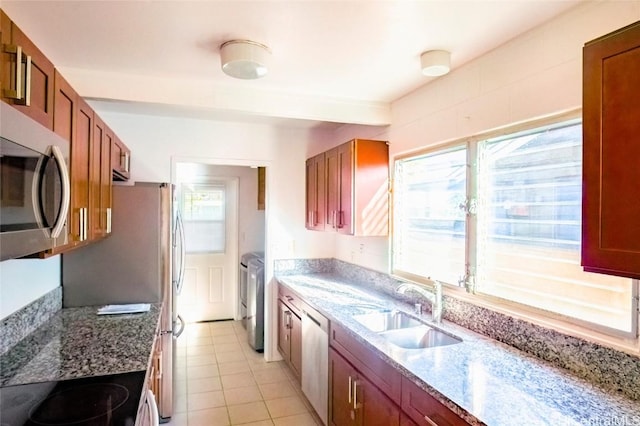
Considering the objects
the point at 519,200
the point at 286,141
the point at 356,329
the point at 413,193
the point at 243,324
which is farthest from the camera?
the point at 243,324

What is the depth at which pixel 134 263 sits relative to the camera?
2734mm

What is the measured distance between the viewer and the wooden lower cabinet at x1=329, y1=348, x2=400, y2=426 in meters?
1.84

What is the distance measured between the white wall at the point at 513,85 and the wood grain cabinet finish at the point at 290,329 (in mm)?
1573

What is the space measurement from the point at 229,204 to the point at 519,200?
Answer: 13.3 feet

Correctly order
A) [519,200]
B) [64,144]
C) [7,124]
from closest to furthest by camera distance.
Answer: [7,124] < [64,144] < [519,200]

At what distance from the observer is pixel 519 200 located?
1.96 m

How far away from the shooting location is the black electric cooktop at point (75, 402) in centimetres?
128

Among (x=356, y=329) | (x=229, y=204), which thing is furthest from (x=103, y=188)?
(x=229, y=204)

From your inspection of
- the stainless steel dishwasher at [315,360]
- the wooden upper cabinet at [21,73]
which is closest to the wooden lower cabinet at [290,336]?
the stainless steel dishwasher at [315,360]

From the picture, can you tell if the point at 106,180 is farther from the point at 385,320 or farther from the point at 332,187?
the point at 385,320

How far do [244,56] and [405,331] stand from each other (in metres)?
1.81

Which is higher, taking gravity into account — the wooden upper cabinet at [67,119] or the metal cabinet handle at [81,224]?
the wooden upper cabinet at [67,119]

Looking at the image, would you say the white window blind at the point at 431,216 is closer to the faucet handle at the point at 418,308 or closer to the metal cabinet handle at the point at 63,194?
the faucet handle at the point at 418,308

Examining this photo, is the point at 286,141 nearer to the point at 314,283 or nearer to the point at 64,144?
the point at 314,283
